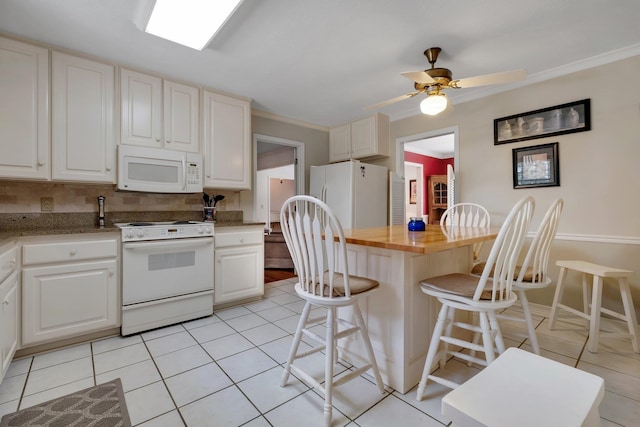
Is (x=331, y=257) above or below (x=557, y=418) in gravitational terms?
above

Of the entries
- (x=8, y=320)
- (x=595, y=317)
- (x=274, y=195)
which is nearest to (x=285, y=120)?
(x=274, y=195)

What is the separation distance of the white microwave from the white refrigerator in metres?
1.65

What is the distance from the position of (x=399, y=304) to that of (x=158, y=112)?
264cm

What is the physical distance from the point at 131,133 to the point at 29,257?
1197 mm

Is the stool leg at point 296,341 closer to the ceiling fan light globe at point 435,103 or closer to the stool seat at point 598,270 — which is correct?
the ceiling fan light globe at point 435,103

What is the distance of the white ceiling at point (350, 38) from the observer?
1.83 meters

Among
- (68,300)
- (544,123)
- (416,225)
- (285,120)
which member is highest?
(285,120)

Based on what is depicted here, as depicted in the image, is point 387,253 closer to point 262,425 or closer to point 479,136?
point 262,425

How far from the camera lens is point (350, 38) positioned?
216 cm

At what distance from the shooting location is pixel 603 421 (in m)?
1.34

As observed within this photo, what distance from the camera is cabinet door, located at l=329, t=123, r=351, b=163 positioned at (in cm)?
425

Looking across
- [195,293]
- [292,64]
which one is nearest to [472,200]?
[292,64]

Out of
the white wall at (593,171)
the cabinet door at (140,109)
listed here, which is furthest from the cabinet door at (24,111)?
the white wall at (593,171)

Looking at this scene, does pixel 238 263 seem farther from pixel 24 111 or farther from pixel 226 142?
pixel 24 111
